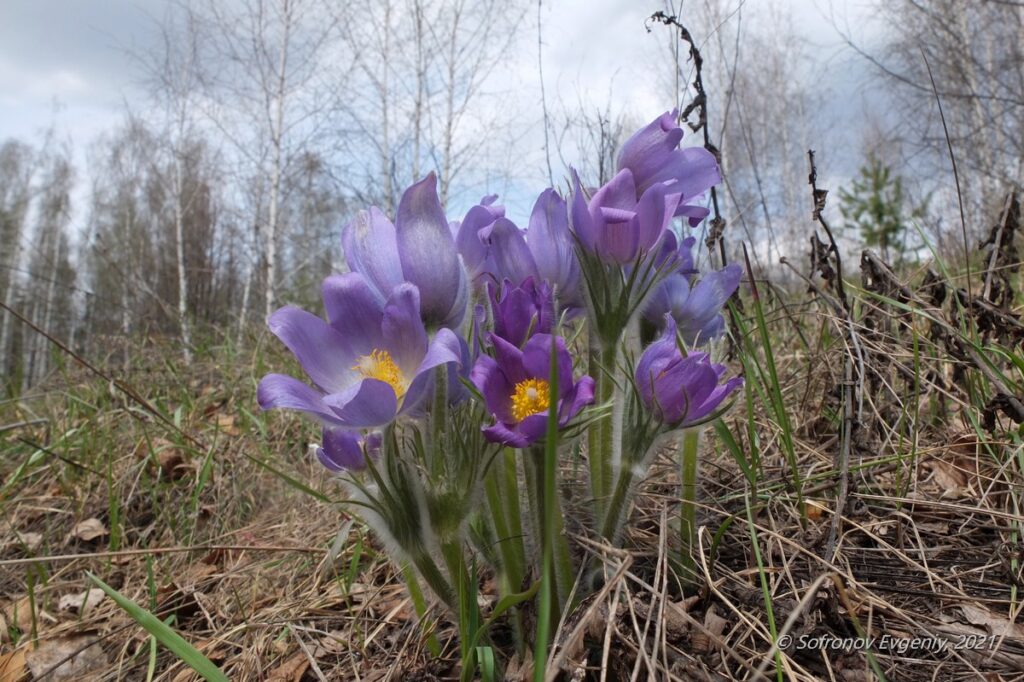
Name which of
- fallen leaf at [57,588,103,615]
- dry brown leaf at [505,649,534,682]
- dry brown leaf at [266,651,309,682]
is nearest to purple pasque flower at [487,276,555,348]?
dry brown leaf at [505,649,534,682]

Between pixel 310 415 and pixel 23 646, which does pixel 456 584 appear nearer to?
pixel 310 415

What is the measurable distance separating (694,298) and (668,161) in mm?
223

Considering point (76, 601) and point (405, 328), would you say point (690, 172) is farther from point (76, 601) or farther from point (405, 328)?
point (76, 601)

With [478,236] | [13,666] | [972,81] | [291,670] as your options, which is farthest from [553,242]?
[972,81]

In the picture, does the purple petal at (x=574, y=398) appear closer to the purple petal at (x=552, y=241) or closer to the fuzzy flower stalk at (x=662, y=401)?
the fuzzy flower stalk at (x=662, y=401)

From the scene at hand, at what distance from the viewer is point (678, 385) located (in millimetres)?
772

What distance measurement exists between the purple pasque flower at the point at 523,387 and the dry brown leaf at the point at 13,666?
1.23 meters

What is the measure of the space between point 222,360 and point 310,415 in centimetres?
322

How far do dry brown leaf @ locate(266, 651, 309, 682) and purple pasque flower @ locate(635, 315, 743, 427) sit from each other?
74 cm

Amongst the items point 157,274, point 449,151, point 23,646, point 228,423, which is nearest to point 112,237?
point 157,274

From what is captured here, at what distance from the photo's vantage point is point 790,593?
90 centimetres

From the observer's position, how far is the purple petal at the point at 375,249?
32.8 inches

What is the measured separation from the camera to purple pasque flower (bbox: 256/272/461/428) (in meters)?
0.70

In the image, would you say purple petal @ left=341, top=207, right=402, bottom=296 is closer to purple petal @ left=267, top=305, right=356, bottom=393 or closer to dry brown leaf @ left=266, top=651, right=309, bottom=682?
purple petal @ left=267, top=305, right=356, bottom=393
